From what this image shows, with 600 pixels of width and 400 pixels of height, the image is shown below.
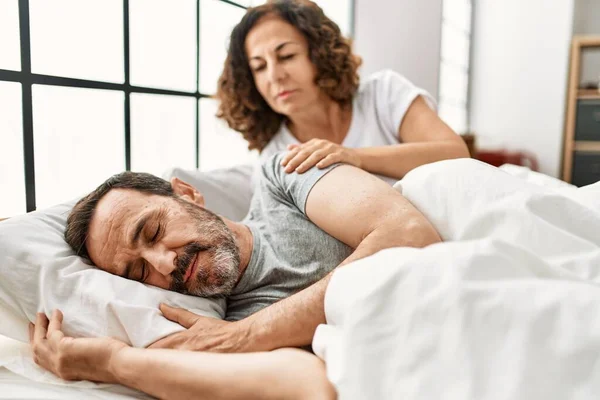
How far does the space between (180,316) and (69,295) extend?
22 centimetres

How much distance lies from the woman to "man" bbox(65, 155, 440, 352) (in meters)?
0.66

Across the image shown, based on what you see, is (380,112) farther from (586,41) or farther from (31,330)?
(586,41)

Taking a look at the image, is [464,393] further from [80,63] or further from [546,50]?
[546,50]

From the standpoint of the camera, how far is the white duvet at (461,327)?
1.93 feet

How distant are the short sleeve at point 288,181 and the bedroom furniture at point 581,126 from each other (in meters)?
3.54

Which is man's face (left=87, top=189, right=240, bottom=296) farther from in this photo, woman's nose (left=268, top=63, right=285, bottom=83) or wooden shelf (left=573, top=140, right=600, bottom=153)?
wooden shelf (left=573, top=140, right=600, bottom=153)

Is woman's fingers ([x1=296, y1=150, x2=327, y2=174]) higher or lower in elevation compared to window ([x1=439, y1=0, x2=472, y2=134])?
lower

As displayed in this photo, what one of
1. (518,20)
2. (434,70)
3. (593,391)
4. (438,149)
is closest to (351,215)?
(593,391)

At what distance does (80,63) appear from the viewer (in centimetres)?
170

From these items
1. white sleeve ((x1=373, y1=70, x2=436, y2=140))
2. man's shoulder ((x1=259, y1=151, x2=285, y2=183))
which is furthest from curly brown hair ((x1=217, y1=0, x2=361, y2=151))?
man's shoulder ((x1=259, y1=151, x2=285, y2=183))

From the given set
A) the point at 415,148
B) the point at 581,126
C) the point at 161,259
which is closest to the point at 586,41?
the point at 581,126

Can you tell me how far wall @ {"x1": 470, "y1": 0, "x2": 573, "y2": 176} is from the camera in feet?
13.6

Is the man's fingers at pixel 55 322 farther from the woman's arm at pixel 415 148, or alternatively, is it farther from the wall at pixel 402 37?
the wall at pixel 402 37

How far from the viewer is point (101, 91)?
5.82 ft
